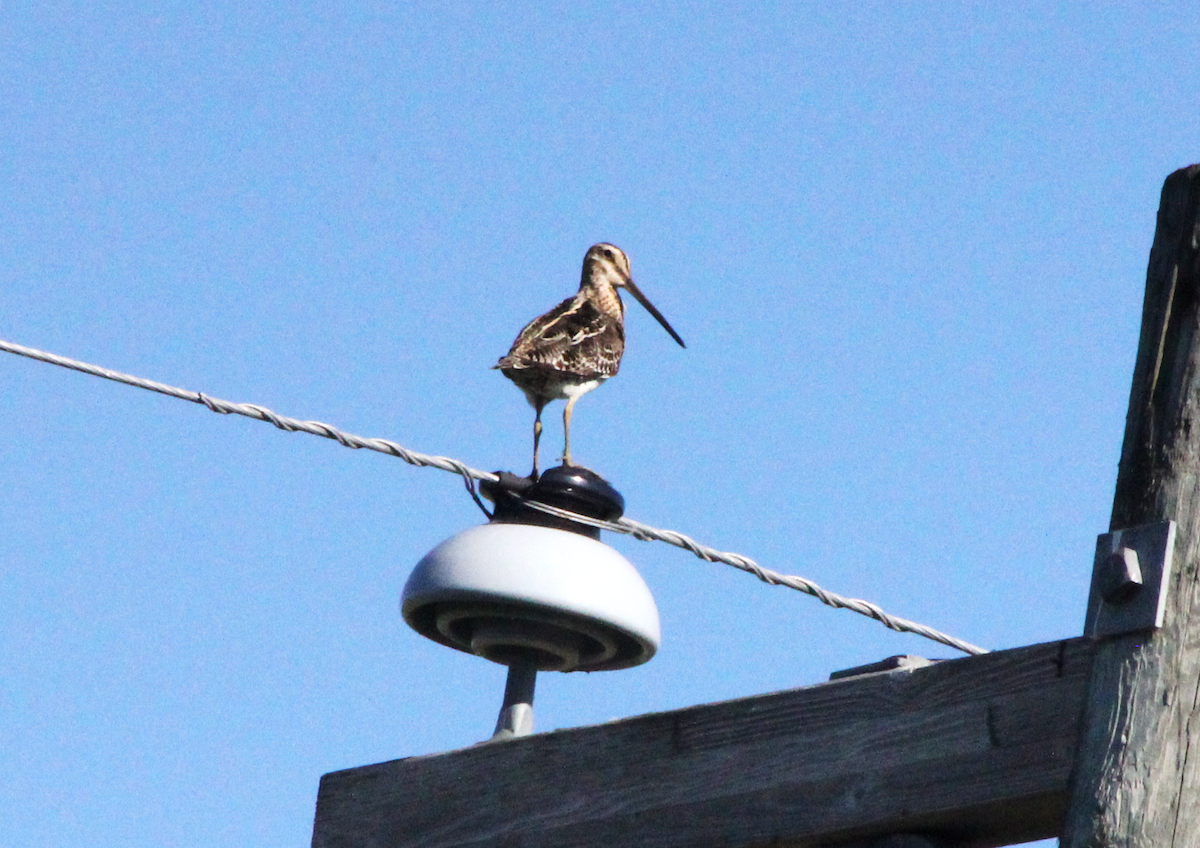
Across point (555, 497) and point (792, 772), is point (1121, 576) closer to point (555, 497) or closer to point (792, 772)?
point (792, 772)

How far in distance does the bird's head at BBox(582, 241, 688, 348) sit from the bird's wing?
2.02 m

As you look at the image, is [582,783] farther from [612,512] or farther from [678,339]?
[678,339]

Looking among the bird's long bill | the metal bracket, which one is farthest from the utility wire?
the bird's long bill

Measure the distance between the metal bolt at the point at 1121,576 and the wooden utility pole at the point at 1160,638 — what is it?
6 cm

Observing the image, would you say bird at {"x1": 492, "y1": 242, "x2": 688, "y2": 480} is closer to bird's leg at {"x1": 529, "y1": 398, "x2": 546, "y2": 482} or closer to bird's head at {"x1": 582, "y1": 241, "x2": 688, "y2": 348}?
bird's leg at {"x1": 529, "y1": 398, "x2": 546, "y2": 482}

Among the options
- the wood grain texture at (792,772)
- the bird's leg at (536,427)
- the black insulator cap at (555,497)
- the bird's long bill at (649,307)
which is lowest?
the wood grain texture at (792,772)

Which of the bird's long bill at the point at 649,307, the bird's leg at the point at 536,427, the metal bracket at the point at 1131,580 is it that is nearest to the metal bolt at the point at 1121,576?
the metal bracket at the point at 1131,580

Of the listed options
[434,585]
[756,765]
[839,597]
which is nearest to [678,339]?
[839,597]

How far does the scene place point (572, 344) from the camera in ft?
26.7

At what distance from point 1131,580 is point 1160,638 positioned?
0.35 feet

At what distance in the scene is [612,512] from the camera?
479 cm

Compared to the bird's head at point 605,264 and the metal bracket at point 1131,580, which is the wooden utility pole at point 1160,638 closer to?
the metal bracket at point 1131,580

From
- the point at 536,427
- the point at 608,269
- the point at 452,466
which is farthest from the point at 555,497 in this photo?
the point at 608,269

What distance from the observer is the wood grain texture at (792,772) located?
3.29 metres
